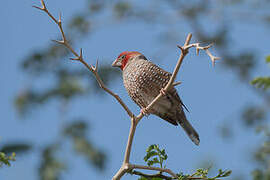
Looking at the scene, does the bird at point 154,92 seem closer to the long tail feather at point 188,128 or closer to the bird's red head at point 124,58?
the long tail feather at point 188,128

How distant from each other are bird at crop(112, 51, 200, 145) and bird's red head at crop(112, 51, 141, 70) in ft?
0.75

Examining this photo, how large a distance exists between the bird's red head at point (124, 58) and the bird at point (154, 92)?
0.75 feet

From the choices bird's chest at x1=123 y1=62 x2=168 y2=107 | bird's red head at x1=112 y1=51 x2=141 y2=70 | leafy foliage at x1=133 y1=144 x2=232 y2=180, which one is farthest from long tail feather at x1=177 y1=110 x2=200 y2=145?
leafy foliage at x1=133 y1=144 x2=232 y2=180

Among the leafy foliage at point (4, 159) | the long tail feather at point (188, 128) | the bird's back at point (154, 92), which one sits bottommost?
the leafy foliage at point (4, 159)

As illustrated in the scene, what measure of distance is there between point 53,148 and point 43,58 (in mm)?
2443

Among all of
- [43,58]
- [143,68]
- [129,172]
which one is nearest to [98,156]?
[43,58]

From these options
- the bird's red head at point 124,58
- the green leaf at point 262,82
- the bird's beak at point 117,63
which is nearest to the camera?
the green leaf at point 262,82

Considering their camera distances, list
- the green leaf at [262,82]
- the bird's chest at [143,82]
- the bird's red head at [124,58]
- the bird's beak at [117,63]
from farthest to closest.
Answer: the bird's beak at [117,63]
the bird's red head at [124,58]
the bird's chest at [143,82]
the green leaf at [262,82]

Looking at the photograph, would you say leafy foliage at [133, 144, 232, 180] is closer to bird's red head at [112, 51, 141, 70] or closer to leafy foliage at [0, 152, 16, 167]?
leafy foliage at [0, 152, 16, 167]

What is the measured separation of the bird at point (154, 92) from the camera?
17.3 feet

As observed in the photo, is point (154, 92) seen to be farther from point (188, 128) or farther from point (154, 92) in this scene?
point (188, 128)

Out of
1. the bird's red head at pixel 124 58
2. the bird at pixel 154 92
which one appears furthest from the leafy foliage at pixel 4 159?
the bird's red head at pixel 124 58

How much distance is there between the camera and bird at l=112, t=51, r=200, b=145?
5262 millimetres

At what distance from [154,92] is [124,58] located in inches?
39.7
